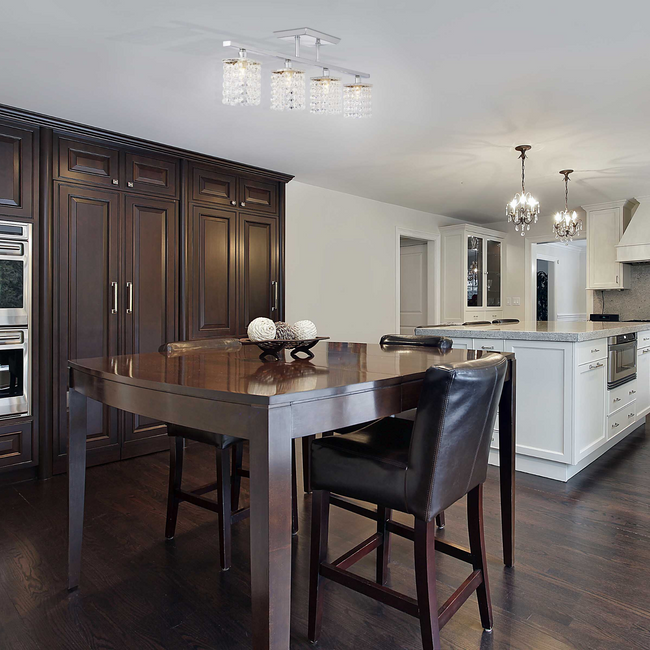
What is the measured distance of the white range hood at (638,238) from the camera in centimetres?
527

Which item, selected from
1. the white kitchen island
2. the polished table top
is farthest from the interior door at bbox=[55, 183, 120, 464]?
the white kitchen island

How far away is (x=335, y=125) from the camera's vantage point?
321cm

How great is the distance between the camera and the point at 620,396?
3508 millimetres

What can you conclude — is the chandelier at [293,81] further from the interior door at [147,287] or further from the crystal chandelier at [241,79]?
the interior door at [147,287]

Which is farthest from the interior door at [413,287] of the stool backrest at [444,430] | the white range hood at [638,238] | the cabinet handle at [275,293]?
the stool backrest at [444,430]

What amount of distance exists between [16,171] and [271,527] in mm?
2958

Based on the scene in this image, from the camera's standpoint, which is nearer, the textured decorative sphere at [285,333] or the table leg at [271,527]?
the table leg at [271,527]

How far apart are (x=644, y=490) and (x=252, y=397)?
2.69 meters

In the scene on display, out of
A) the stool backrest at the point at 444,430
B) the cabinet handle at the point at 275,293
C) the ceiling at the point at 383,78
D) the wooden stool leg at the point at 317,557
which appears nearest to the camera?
the stool backrest at the point at 444,430

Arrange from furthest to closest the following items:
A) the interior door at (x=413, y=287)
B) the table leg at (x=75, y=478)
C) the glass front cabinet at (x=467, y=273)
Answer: the interior door at (x=413, y=287), the glass front cabinet at (x=467, y=273), the table leg at (x=75, y=478)

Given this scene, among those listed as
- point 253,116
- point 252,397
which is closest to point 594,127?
point 253,116

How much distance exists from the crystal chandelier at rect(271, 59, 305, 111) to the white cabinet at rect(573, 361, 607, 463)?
218cm

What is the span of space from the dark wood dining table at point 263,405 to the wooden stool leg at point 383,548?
57 centimetres

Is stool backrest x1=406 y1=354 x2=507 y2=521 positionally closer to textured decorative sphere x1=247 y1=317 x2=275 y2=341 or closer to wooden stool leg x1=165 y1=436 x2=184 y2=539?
textured decorative sphere x1=247 y1=317 x2=275 y2=341
